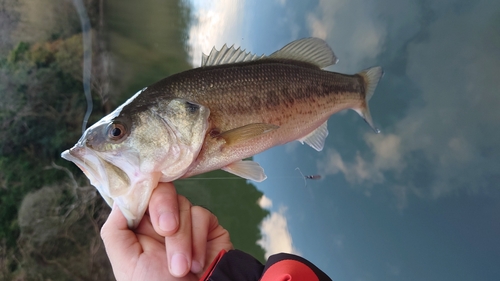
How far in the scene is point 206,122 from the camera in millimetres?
1231

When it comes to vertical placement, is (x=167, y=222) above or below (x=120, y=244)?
above

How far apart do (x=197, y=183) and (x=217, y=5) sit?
117 inches

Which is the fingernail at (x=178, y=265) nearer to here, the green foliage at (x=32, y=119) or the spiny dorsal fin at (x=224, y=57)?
the spiny dorsal fin at (x=224, y=57)

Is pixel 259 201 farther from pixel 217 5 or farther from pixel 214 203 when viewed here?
pixel 217 5

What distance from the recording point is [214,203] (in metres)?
5.32

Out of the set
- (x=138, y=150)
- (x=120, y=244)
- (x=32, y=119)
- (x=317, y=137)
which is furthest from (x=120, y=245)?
(x=32, y=119)

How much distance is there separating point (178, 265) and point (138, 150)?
16.8 inches

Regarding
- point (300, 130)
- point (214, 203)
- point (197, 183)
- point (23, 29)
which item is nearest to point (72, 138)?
point (23, 29)

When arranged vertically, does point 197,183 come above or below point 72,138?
above

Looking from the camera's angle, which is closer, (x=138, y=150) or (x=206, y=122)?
(x=138, y=150)

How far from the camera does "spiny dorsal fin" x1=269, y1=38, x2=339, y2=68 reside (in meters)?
1.64

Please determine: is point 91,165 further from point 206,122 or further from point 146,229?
point 206,122

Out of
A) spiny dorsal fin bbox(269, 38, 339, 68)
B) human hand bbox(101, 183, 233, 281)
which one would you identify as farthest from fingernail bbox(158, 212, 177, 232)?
spiny dorsal fin bbox(269, 38, 339, 68)

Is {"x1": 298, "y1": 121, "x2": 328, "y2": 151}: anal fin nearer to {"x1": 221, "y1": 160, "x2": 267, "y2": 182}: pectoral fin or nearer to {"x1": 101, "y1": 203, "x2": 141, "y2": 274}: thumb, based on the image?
{"x1": 221, "y1": 160, "x2": 267, "y2": 182}: pectoral fin
